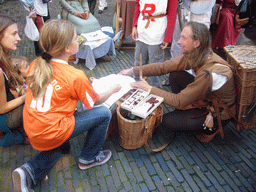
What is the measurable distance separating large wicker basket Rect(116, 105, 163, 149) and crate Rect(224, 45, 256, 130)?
0.95 meters

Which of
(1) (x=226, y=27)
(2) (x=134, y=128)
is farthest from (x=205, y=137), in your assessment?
(1) (x=226, y=27)

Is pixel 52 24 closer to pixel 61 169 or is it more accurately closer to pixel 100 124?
pixel 100 124

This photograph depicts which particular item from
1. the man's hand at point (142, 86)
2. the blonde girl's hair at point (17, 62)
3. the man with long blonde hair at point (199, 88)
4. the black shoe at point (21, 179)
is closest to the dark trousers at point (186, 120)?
the man with long blonde hair at point (199, 88)

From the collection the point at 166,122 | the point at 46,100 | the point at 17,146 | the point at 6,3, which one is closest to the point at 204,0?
the point at 166,122

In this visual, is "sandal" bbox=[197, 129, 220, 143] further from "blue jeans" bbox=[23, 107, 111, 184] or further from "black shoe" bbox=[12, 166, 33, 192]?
"black shoe" bbox=[12, 166, 33, 192]

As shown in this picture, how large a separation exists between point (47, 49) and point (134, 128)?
1.28 m

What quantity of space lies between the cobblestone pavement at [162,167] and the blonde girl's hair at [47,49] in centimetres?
114

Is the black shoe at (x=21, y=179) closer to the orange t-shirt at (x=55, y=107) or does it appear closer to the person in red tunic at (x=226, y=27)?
the orange t-shirt at (x=55, y=107)

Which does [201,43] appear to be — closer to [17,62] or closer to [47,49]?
[47,49]

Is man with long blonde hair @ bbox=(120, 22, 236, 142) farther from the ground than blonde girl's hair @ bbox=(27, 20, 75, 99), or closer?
closer

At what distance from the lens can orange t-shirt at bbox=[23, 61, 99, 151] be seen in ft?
5.74

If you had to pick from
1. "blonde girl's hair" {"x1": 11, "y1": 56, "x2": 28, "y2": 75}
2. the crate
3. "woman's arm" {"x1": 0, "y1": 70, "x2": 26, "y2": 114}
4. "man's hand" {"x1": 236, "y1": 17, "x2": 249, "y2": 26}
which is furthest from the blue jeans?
"man's hand" {"x1": 236, "y1": 17, "x2": 249, "y2": 26}

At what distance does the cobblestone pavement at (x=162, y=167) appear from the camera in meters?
2.27

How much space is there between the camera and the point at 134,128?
2.38 m
